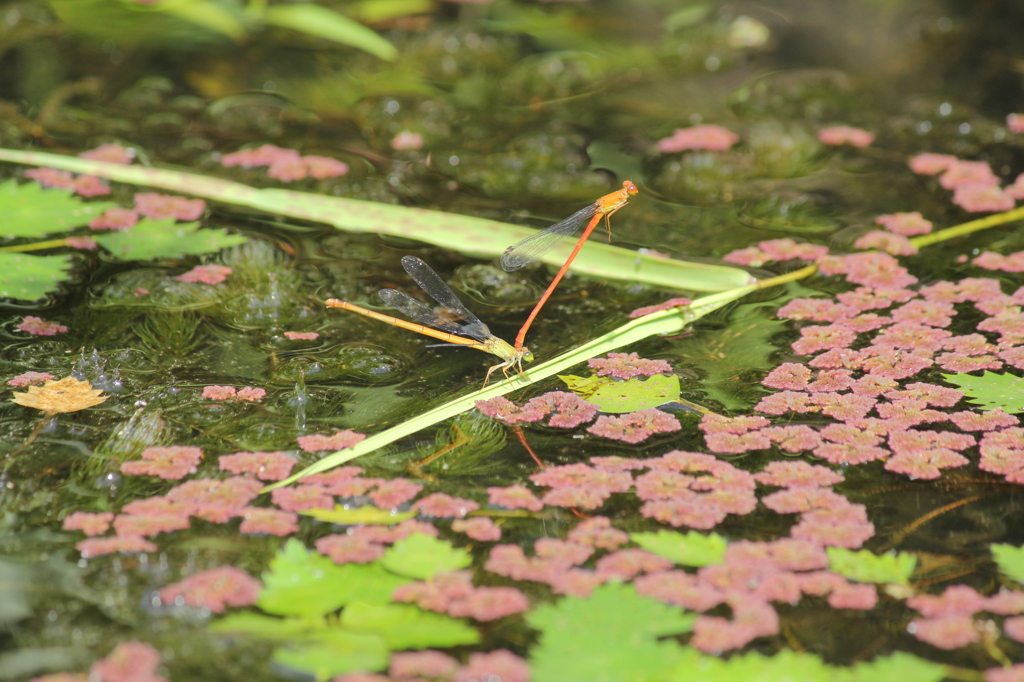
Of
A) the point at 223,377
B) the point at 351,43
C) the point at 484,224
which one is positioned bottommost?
the point at 223,377

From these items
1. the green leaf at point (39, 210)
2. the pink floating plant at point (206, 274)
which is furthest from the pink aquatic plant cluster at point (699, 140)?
the green leaf at point (39, 210)

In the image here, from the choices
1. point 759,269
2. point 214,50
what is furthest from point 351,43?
point 759,269

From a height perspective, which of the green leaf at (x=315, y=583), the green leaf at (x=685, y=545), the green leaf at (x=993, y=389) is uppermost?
the green leaf at (x=993, y=389)

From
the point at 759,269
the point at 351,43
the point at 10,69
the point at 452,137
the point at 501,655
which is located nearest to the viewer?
the point at 501,655

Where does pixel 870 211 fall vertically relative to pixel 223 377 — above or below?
above

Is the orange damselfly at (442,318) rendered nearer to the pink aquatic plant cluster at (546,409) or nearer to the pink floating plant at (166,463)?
the pink aquatic plant cluster at (546,409)

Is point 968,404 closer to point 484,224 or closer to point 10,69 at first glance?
point 484,224
